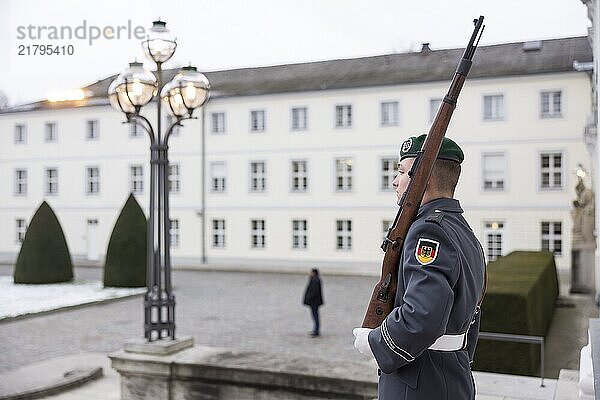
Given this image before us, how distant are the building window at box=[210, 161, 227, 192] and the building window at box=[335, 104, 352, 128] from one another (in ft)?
15.1

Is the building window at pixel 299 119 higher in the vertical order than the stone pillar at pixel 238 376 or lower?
higher

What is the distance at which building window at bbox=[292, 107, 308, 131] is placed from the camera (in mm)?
23719

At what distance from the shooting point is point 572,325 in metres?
10.9

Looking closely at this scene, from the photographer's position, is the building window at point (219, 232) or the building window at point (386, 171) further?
the building window at point (219, 232)

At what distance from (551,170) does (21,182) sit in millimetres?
20520

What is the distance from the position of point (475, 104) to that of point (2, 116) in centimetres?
1828

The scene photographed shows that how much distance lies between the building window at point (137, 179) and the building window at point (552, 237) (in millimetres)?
14745

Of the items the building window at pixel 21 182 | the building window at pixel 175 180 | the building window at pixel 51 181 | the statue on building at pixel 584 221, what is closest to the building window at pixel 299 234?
the building window at pixel 175 180

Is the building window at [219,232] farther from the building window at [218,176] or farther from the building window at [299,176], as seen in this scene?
the building window at [299,176]

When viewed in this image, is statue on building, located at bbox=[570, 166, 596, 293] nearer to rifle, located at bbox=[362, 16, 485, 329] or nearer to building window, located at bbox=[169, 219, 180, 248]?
rifle, located at bbox=[362, 16, 485, 329]

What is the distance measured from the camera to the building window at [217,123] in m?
24.8

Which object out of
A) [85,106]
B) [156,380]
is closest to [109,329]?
[156,380]

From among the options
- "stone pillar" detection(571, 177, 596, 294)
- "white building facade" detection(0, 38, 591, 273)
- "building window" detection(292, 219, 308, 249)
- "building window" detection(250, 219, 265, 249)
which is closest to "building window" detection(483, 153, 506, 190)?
"white building facade" detection(0, 38, 591, 273)

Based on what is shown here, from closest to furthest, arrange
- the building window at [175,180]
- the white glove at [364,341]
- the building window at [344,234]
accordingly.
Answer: the white glove at [364,341] → the building window at [344,234] → the building window at [175,180]
